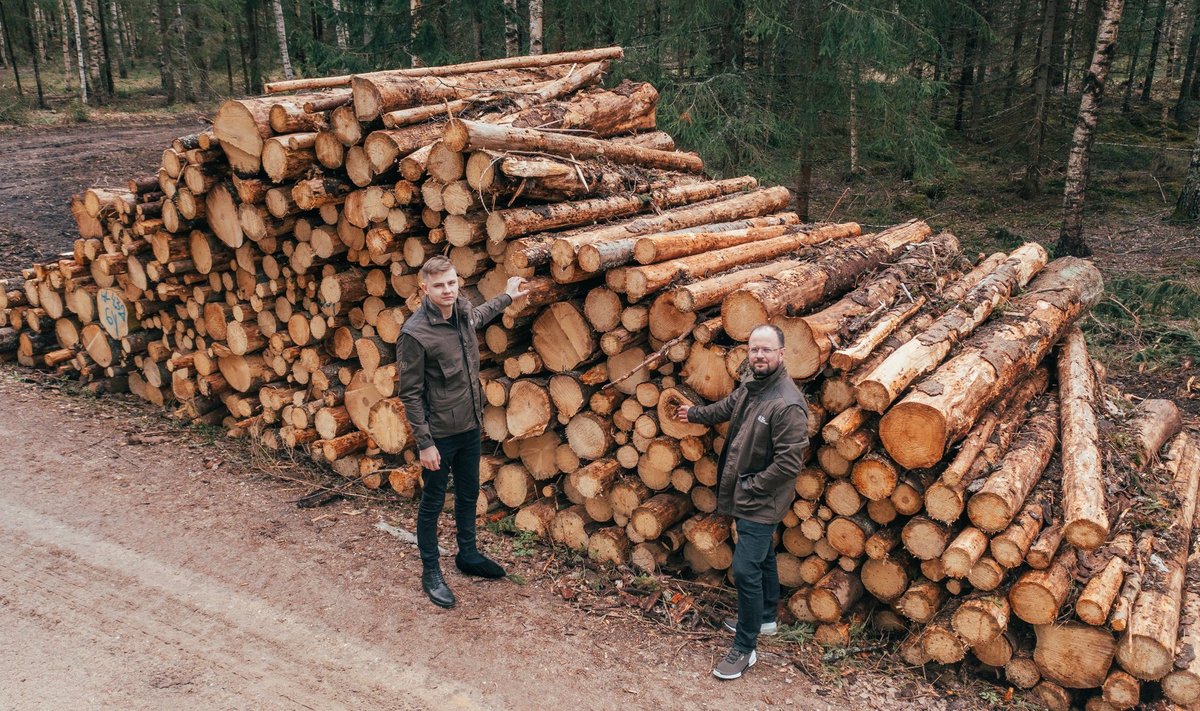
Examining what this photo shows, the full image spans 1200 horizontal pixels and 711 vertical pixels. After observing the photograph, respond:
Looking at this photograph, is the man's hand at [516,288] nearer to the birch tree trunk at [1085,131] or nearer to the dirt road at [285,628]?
the dirt road at [285,628]

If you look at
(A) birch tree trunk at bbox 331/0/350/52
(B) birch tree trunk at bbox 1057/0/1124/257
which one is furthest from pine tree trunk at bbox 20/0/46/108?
(B) birch tree trunk at bbox 1057/0/1124/257

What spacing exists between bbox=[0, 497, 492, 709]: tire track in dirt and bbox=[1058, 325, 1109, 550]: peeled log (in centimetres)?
377

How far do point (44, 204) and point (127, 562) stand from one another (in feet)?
39.4

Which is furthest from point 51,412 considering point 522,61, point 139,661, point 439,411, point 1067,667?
point 1067,667

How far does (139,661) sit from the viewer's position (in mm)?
4867

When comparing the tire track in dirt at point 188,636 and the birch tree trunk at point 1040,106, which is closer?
the tire track in dirt at point 188,636

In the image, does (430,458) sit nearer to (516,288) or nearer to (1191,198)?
(516,288)

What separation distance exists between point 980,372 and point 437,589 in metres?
4.17

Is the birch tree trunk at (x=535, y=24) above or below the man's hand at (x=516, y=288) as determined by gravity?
above

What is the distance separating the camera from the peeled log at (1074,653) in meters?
4.55

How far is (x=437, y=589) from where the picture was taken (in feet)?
18.5

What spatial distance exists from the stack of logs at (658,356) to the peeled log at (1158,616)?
0.05 feet

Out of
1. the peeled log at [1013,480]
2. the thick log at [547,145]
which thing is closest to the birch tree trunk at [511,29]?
the thick log at [547,145]

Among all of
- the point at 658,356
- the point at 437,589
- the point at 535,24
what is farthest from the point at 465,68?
the point at 437,589
